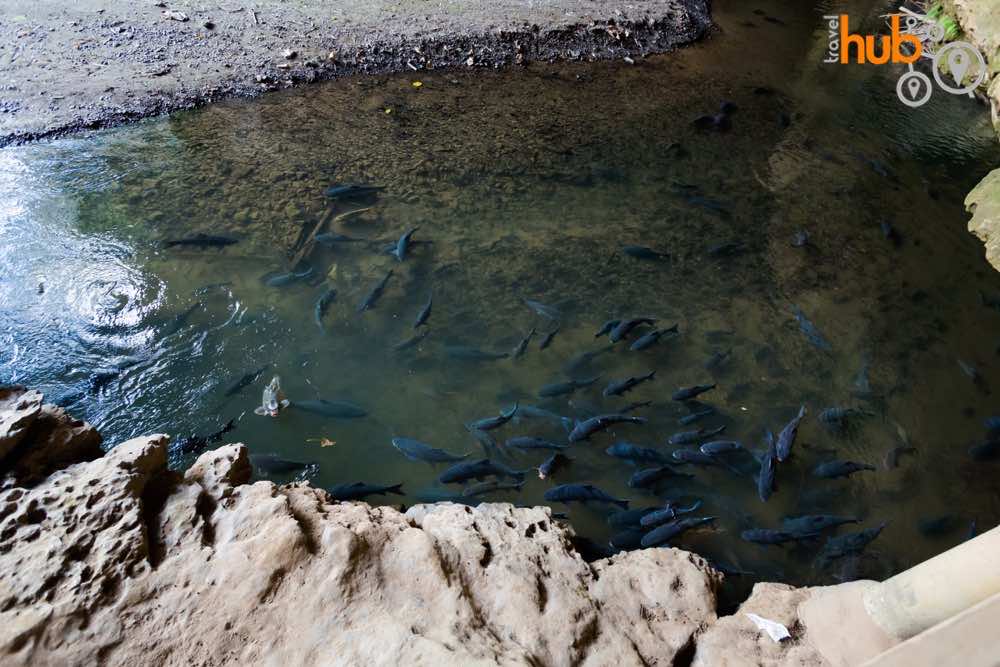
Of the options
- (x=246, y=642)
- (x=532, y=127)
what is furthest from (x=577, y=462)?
(x=532, y=127)

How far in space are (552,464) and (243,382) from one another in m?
2.26

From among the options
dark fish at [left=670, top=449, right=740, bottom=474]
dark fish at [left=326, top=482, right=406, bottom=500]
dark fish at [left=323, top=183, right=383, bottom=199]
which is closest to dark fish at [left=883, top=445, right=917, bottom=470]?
dark fish at [left=670, top=449, right=740, bottom=474]

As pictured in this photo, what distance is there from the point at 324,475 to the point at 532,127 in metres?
5.12

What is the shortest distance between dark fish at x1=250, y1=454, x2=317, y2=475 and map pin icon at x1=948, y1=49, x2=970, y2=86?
38.0 ft

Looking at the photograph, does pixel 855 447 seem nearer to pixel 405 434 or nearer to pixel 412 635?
pixel 405 434

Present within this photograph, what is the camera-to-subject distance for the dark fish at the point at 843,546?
13.0ft

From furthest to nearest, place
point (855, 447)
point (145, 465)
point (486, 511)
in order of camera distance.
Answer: point (855, 447) < point (486, 511) < point (145, 465)

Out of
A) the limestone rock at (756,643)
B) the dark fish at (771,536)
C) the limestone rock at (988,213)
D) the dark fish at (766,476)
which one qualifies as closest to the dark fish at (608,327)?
the dark fish at (766,476)

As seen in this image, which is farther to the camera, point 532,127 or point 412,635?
point 532,127

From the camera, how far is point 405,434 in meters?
4.41

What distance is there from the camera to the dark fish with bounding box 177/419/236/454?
4109 mm

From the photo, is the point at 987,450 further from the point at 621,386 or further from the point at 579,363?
the point at 579,363

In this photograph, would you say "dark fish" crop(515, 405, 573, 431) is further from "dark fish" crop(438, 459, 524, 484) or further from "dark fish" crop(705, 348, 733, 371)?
"dark fish" crop(705, 348, 733, 371)

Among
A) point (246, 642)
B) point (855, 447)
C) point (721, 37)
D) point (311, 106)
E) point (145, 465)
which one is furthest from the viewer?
point (721, 37)
